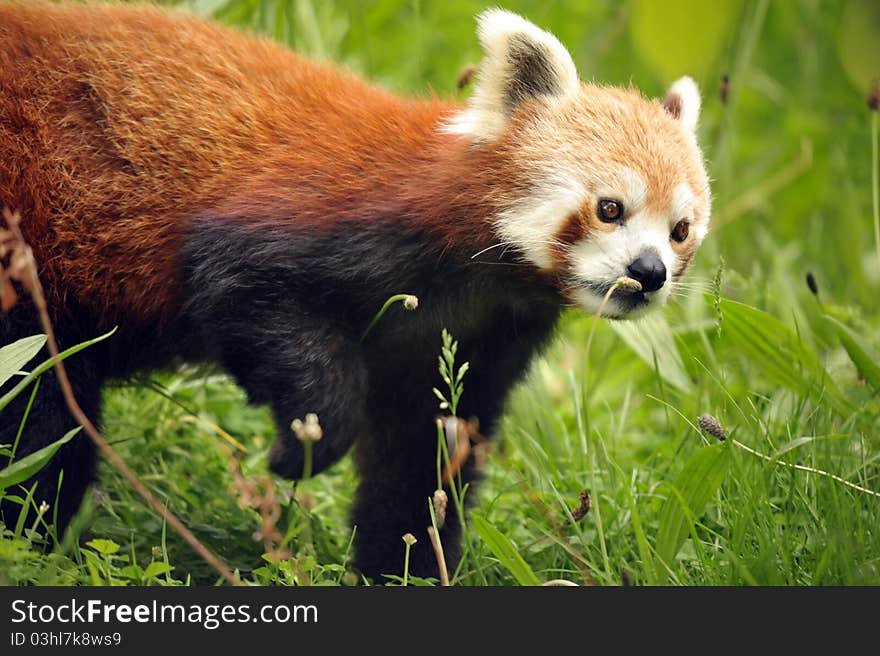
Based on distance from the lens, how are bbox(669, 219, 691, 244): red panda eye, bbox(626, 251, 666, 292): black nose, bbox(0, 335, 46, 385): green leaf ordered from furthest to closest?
1. bbox(669, 219, 691, 244): red panda eye
2. bbox(626, 251, 666, 292): black nose
3. bbox(0, 335, 46, 385): green leaf

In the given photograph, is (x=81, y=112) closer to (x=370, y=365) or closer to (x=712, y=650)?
(x=370, y=365)

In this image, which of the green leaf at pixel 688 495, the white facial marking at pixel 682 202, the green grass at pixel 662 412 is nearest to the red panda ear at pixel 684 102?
the white facial marking at pixel 682 202

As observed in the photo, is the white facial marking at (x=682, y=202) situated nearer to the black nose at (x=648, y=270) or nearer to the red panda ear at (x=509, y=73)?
the black nose at (x=648, y=270)

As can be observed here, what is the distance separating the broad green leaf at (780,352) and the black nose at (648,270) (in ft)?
2.20

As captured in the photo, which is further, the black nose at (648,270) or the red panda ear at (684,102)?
the red panda ear at (684,102)

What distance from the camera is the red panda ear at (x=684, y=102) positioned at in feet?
13.2

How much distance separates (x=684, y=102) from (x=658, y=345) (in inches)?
41.6

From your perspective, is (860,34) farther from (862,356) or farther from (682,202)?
(862,356)

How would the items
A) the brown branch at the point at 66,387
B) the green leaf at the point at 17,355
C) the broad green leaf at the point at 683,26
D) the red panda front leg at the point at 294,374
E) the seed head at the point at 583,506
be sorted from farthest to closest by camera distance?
the red panda front leg at the point at 294,374 → the seed head at the point at 583,506 → the green leaf at the point at 17,355 → the brown branch at the point at 66,387 → the broad green leaf at the point at 683,26

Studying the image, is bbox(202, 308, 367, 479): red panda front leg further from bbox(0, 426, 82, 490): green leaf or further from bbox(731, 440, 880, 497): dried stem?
bbox(731, 440, 880, 497): dried stem

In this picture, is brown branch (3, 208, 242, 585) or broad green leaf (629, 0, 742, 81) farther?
brown branch (3, 208, 242, 585)

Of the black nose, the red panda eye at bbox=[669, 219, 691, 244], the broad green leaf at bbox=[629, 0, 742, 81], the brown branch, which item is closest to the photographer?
the broad green leaf at bbox=[629, 0, 742, 81]

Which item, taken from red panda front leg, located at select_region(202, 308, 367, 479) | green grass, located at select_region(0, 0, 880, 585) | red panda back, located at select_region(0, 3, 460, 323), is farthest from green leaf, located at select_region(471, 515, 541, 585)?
red panda back, located at select_region(0, 3, 460, 323)

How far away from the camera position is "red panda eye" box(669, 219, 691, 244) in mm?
3625
